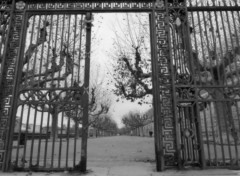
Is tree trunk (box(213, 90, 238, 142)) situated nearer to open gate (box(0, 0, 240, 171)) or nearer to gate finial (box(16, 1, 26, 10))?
open gate (box(0, 0, 240, 171))

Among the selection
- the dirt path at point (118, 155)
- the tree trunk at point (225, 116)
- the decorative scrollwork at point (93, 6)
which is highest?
the decorative scrollwork at point (93, 6)

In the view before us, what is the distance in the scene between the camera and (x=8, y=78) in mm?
5641

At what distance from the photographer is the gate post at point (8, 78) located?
5.11m

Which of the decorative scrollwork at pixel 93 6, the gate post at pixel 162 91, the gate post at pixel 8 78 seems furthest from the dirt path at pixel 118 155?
the decorative scrollwork at pixel 93 6

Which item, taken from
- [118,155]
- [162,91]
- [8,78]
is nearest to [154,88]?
[162,91]

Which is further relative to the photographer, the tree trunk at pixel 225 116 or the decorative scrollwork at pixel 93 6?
the decorative scrollwork at pixel 93 6

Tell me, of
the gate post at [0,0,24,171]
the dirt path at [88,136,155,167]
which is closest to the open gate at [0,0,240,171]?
the gate post at [0,0,24,171]

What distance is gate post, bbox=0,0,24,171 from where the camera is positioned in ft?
16.8

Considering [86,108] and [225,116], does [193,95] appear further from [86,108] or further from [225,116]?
[86,108]

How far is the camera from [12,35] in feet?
19.5

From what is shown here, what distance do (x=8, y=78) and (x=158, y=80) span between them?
3779mm

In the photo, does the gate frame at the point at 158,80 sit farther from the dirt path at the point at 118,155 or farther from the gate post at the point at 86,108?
the dirt path at the point at 118,155

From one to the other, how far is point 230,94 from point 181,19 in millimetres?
2338

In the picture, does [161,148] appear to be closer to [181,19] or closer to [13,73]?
[181,19]
